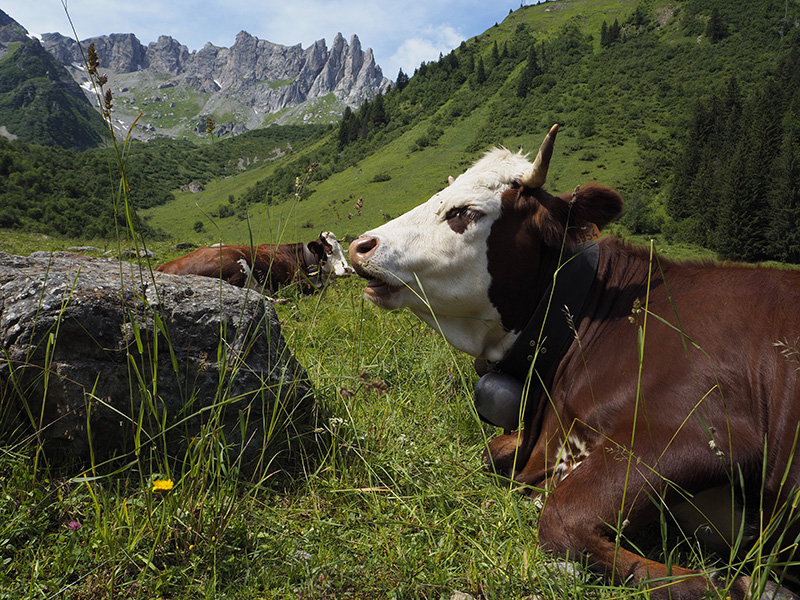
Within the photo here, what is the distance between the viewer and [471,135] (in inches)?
3787

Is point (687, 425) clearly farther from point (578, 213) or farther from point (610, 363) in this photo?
point (578, 213)

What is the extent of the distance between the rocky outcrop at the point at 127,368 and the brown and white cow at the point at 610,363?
89cm

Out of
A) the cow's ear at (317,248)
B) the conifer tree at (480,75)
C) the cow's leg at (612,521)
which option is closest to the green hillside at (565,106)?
the conifer tree at (480,75)

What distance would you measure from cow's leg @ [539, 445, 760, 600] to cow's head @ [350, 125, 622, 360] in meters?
1.19

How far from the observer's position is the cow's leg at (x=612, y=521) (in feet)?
6.11

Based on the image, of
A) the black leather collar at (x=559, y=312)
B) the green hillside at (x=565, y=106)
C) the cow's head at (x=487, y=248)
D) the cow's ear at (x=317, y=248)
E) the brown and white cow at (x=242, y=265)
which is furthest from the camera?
the green hillside at (x=565, y=106)

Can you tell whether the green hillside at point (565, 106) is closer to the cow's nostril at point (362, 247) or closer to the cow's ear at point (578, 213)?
the cow's nostril at point (362, 247)

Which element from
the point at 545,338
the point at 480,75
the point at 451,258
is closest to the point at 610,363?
the point at 545,338

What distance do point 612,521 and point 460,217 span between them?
185 centimetres

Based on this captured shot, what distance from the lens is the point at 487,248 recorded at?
307 centimetres

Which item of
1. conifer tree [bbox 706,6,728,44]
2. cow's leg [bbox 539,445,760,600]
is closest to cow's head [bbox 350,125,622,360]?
cow's leg [bbox 539,445,760,600]

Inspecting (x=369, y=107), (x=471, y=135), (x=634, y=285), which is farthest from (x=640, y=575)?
(x=369, y=107)

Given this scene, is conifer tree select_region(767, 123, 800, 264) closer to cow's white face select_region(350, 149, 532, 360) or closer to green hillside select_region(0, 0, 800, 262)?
green hillside select_region(0, 0, 800, 262)

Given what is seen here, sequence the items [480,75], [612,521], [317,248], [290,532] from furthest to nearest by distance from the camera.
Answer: [480,75], [317,248], [290,532], [612,521]
